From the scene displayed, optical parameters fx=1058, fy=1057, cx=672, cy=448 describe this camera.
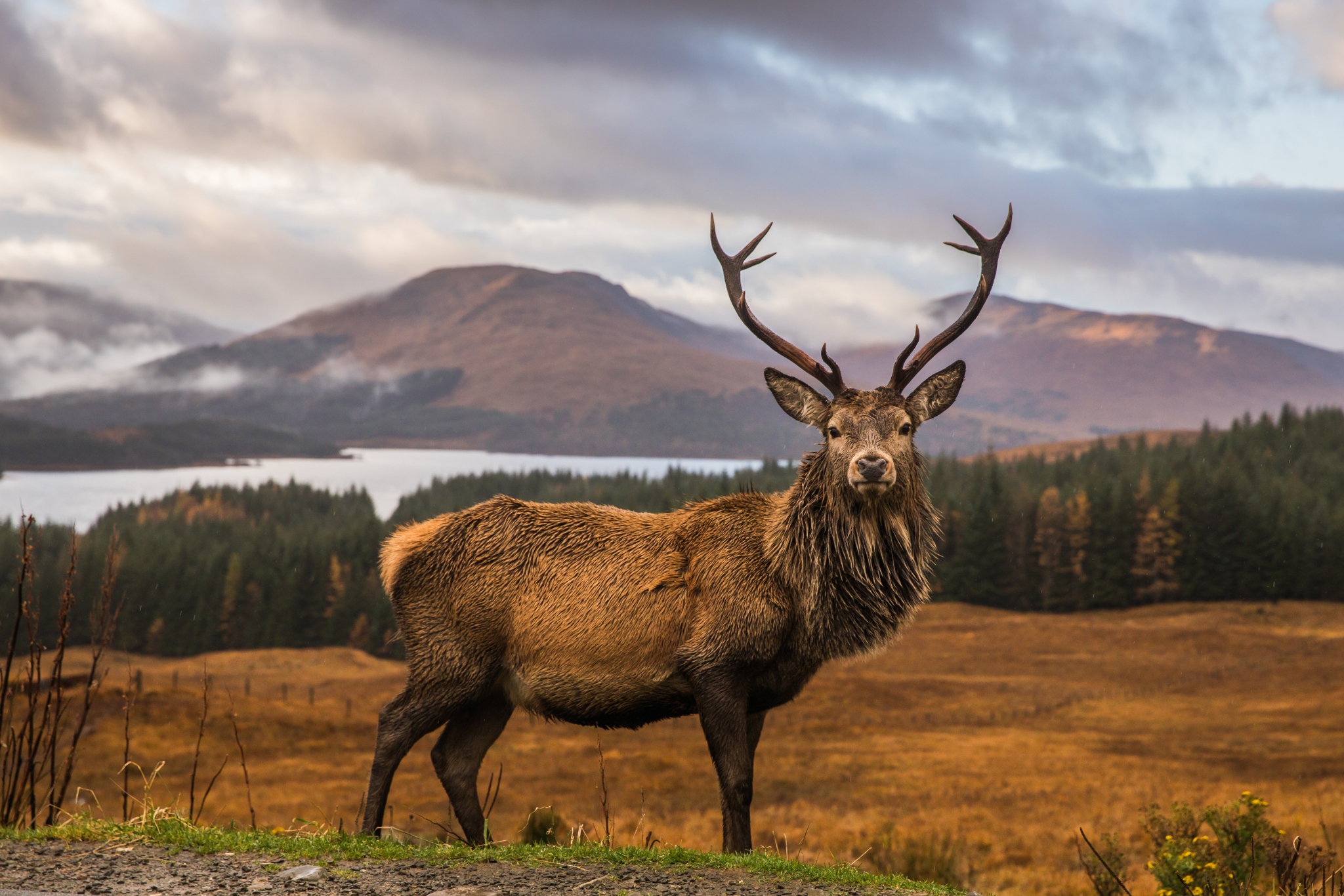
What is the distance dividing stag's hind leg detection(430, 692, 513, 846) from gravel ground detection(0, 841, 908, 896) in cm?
141

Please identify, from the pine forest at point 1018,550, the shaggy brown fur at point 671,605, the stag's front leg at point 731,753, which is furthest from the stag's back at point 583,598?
the pine forest at point 1018,550

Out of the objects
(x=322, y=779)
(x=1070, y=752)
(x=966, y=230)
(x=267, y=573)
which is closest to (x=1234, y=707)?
(x=1070, y=752)

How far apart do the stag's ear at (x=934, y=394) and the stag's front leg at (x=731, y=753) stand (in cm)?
242

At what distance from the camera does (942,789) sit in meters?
47.8

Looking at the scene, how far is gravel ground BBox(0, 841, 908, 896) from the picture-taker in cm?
566

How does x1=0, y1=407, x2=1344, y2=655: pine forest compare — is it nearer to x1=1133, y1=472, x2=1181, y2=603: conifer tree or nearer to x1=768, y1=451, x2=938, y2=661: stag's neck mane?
x1=1133, y1=472, x2=1181, y2=603: conifer tree

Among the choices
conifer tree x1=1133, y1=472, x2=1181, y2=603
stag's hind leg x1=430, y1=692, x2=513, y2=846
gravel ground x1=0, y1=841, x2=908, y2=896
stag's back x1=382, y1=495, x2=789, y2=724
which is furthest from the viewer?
conifer tree x1=1133, y1=472, x2=1181, y2=603

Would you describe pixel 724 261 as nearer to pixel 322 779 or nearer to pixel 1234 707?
pixel 322 779

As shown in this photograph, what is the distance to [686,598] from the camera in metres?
7.36

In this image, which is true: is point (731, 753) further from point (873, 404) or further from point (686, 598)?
point (873, 404)

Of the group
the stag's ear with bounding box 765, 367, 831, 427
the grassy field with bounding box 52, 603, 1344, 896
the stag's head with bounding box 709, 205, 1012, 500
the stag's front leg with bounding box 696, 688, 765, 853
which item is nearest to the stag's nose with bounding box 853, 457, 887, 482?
the stag's head with bounding box 709, 205, 1012, 500

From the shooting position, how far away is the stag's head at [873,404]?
7.07 metres

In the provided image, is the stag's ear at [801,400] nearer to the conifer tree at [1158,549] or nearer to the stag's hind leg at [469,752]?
the stag's hind leg at [469,752]

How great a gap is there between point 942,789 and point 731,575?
4456 cm
